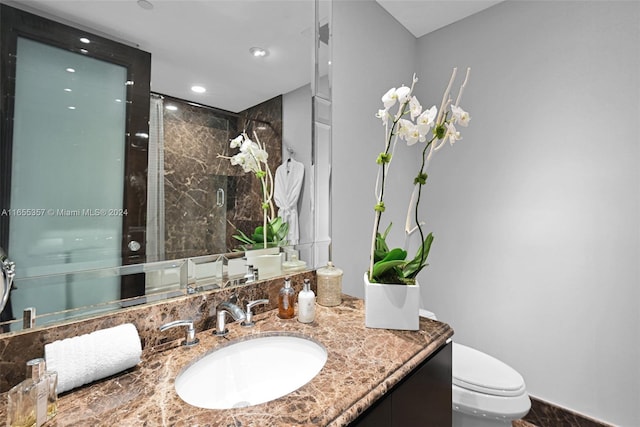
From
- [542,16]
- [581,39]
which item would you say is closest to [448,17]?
[542,16]

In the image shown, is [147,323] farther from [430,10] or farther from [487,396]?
[430,10]

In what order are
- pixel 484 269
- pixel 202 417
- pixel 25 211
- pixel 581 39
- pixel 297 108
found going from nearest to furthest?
1. pixel 202 417
2. pixel 25 211
3. pixel 297 108
4. pixel 581 39
5. pixel 484 269

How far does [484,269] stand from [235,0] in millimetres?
1858

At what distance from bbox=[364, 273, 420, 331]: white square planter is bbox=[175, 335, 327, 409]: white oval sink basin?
0.20 m

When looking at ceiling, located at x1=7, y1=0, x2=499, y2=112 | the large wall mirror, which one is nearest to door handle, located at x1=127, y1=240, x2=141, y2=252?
the large wall mirror

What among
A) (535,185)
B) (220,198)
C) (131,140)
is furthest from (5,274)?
(535,185)

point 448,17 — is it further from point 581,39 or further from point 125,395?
point 125,395

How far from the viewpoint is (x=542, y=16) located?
162 cm

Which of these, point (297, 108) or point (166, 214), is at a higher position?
point (297, 108)

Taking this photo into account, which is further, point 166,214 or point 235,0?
point 235,0

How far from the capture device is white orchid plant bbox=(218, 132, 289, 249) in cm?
99

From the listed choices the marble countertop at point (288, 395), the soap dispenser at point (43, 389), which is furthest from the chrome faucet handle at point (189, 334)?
the soap dispenser at point (43, 389)

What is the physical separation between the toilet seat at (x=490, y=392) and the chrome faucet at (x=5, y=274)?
55.9 inches

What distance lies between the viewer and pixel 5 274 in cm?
54
